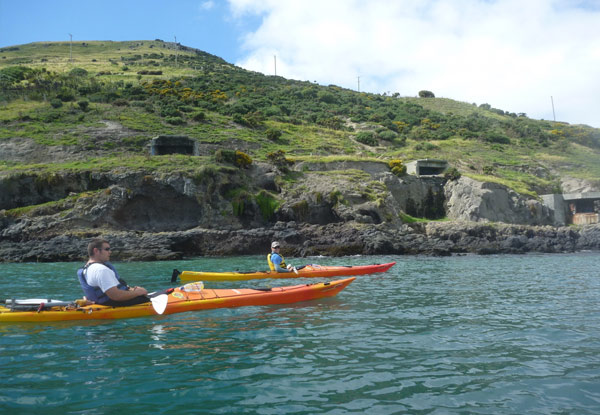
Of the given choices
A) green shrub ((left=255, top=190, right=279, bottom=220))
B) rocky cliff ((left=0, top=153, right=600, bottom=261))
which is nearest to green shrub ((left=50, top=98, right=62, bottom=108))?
rocky cliff ((left=0, top=153, right=600, bottom=261))

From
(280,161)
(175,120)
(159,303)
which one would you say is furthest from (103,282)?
(175,120)

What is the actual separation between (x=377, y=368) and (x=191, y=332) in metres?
4.13

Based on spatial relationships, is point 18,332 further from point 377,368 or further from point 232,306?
point 377,368

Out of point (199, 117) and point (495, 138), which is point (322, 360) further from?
point (495, 138)

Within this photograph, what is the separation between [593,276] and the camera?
17531 millimetres

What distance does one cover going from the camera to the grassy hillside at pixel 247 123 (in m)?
51.5

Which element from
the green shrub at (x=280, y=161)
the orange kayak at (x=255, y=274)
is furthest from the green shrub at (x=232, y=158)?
the orange kayak at (x=255, y=274)

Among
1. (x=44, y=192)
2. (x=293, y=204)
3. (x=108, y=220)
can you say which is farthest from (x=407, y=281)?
(x=44, y=192)

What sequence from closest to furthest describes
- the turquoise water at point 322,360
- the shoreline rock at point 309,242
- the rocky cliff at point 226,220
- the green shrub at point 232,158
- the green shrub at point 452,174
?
the turquoise water at point 322,360, the shoreline rock at point 309,242, the rocky cliff at point 226,220, the green shrub at point 232,158, the green shrub at point 452,174

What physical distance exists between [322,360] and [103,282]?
5.09 meters

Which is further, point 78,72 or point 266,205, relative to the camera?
point 78,72

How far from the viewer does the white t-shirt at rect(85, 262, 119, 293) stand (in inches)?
335

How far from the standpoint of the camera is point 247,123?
62625 millimetres

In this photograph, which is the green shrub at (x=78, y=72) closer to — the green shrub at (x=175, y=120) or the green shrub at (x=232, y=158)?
the green shrub at (x=175, y=120)
